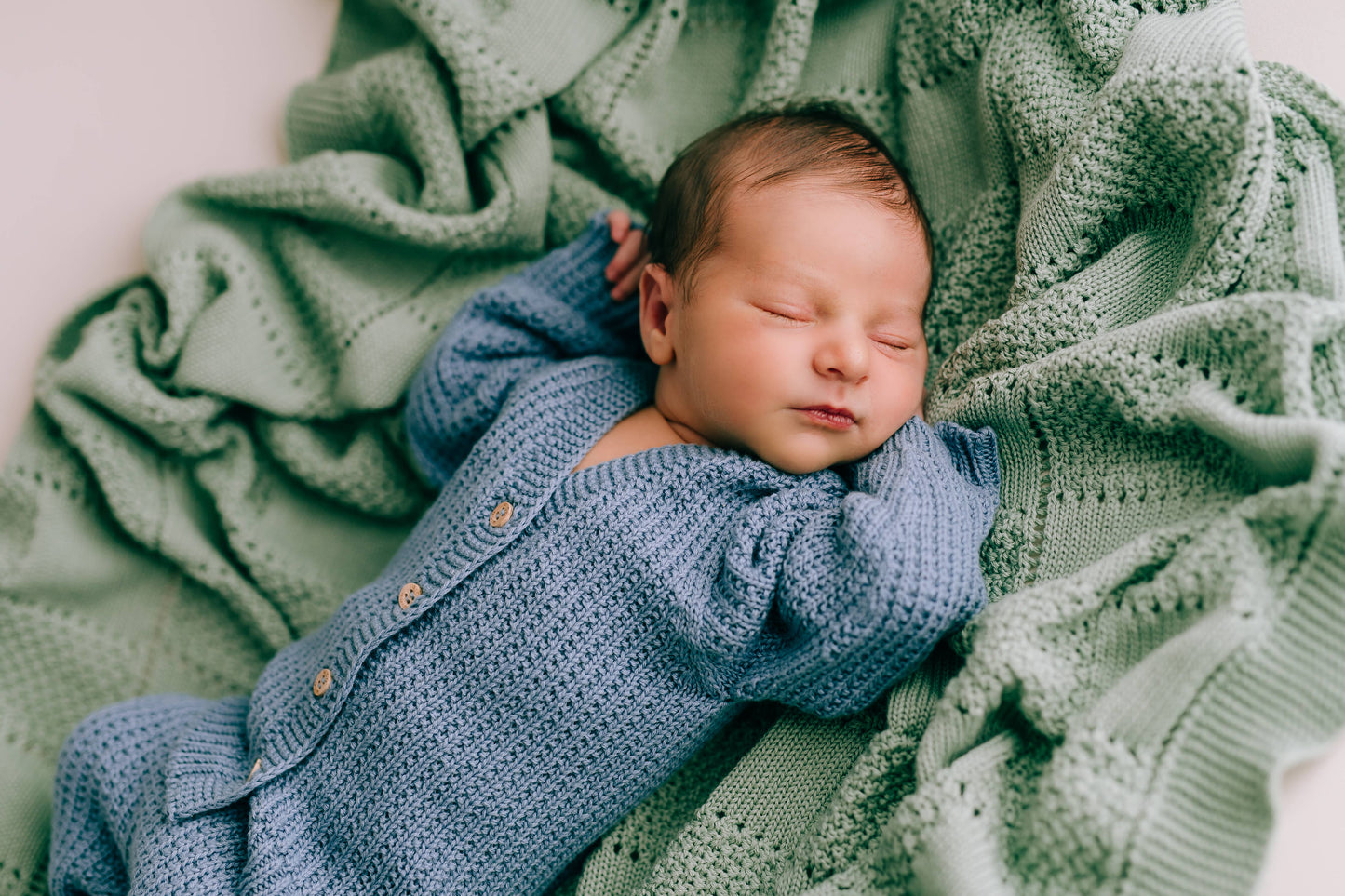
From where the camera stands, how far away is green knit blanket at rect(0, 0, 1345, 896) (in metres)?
0.80

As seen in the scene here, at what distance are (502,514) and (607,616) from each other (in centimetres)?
18

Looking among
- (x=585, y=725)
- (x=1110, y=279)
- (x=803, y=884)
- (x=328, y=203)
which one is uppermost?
(x=328, y=203)

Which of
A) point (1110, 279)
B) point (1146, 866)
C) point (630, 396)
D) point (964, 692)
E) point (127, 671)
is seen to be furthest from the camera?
point (127, 671)

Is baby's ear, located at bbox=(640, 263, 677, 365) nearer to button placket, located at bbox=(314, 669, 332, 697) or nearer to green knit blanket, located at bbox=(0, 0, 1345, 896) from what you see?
green knit blanket, located at bbox=(0, 0, 1345, 896)

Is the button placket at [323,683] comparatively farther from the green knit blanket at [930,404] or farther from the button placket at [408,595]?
the green knit blanket at [930,404]

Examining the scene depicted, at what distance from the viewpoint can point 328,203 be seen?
4.34ft

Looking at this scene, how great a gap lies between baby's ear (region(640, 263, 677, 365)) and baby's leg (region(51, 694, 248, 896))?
0.73m

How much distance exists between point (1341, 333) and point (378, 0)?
1359 millimetres

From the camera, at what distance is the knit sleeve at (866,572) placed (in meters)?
0.92

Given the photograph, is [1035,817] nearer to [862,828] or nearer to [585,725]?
[862,828]

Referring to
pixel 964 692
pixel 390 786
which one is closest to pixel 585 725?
pixel 390 786

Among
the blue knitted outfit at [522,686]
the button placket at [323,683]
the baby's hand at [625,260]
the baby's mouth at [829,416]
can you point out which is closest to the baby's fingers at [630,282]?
the baby's hand at [625,260]

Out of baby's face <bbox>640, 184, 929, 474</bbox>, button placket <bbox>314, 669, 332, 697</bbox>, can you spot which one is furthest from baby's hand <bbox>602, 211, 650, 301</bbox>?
button placket <bbox>314, 669, 332, 697</bbox>

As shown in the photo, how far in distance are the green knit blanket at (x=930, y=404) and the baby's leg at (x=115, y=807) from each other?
176mm
